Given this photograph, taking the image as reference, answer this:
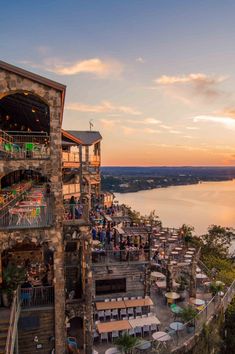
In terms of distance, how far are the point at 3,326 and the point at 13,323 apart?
0.44 meters

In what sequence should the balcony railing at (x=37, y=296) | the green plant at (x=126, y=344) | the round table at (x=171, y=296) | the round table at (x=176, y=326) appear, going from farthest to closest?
the round table at (x=171, y=296)
the round table at (x=176, y=326)
the green plant at (x=126, y=344)
the balcony railing at (x=37, y=296)

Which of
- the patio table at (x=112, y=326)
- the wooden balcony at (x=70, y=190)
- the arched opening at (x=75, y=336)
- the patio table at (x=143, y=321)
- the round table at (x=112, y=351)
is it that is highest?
the wooden balcony at (x=70, y=190)

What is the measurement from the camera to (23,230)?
16.4 metres

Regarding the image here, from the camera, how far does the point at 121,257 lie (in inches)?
889

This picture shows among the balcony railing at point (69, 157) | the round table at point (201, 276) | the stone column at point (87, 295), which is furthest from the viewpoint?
the round table at point (201, 276)

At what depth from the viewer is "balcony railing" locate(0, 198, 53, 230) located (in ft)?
53.4

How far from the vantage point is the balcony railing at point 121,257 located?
2233 centimetres

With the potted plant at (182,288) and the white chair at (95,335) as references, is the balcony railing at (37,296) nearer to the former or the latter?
the white chair at (95,335)

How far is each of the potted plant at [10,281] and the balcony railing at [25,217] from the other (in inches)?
88.3

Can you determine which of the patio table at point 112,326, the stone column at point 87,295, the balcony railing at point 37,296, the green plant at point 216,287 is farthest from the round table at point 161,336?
the green plant at point 216,287

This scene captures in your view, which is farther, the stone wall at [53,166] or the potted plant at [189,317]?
the potted plant at [189,317]

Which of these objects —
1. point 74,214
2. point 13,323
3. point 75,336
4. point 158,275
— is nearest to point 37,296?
point 13,323

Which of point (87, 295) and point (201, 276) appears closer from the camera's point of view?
point (87, 295)

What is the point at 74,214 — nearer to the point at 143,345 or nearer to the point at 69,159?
the point at 143,345
